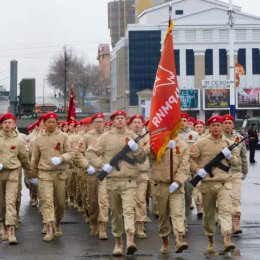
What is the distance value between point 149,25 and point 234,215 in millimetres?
79284

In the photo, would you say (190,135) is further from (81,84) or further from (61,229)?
(81,84)

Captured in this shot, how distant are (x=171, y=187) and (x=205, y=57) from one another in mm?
82835

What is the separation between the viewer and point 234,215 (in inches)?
511

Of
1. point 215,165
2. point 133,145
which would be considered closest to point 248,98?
point 215,165

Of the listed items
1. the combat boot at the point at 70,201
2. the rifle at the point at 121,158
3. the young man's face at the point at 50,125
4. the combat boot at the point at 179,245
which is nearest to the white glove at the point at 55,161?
the young man's face at the point at 50,125

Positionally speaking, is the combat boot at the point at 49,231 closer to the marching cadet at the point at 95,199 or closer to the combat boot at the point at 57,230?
the combat boot at the point at 57,230

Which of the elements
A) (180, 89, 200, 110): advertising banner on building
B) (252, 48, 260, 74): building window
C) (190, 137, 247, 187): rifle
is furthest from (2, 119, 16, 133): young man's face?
(252, 48, 260, 74): building window

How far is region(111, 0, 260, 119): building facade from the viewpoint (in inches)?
3531

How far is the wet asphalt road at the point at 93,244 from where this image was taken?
11.0 metres

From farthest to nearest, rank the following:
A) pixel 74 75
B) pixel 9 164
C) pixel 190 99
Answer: pixel 74 75, pixel 190 99, pixel 9 164

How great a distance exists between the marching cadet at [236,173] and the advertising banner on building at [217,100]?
75.2 metres

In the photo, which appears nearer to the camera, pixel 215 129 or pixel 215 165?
pixel 215 165

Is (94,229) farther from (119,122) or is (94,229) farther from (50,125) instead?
(119,122)

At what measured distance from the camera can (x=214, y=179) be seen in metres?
11.1
